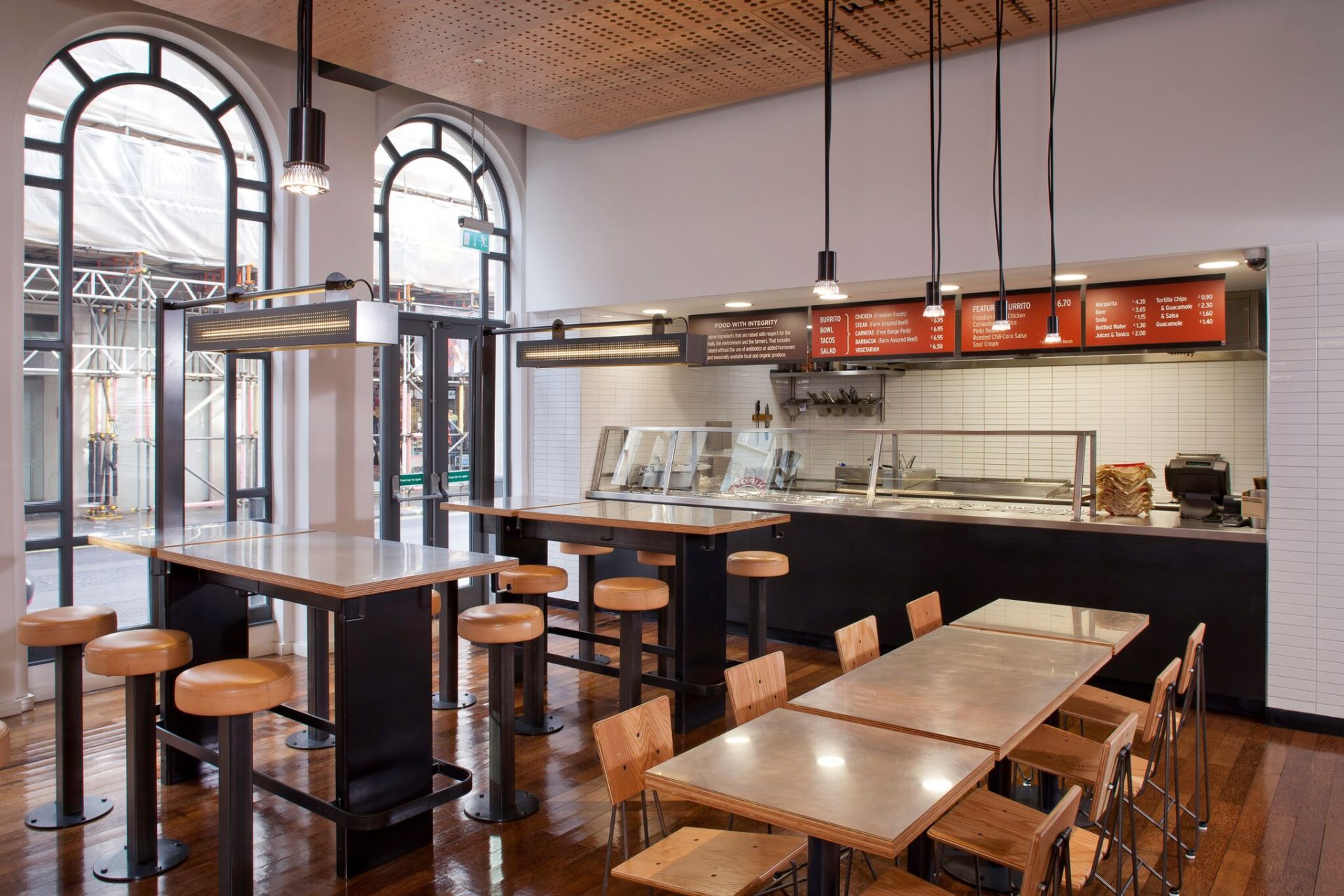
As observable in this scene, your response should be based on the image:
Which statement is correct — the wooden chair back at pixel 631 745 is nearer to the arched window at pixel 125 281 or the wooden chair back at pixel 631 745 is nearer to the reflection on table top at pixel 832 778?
the reflection on table top at pixel 832 778

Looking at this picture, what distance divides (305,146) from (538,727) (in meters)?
2.94

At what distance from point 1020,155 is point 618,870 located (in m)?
4.49

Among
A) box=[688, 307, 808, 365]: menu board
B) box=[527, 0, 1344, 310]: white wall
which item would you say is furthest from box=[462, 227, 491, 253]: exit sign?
box=[688, 307, 808, 365]: menu board

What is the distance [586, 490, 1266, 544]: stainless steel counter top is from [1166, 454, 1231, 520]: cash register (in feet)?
0.32

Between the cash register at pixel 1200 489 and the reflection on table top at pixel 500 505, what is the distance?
11.1ft

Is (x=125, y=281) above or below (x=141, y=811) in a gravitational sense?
above

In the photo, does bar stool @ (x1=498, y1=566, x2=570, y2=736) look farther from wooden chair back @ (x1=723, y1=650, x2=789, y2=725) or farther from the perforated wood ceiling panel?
the perforated wood ceiling panel

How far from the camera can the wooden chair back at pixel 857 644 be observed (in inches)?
137

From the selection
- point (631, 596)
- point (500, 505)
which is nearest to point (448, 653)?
point (500, 505)

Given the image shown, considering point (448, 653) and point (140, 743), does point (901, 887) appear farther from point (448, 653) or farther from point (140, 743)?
point (448, 653)

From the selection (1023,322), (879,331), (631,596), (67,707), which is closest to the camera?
(67,707)

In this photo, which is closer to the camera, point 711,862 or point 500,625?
point 711,862

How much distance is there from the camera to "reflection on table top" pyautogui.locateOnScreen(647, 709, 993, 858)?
192cm

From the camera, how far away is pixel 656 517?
4871 mm
